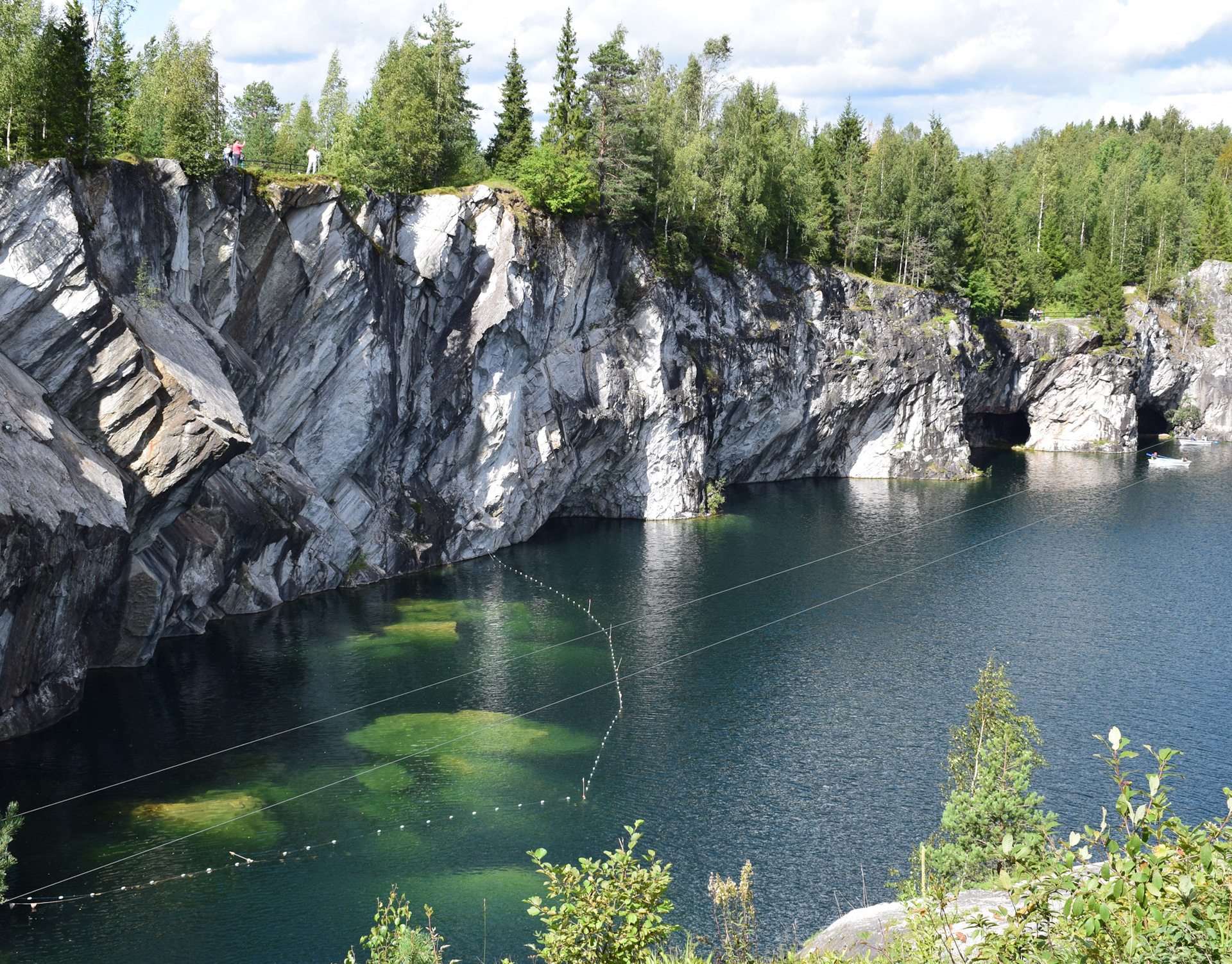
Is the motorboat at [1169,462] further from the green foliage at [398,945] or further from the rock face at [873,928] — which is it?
the green foliage at [398,945]

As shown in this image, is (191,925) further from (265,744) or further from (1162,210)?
(1162,210)

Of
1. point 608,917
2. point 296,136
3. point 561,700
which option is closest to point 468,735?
point 561,700

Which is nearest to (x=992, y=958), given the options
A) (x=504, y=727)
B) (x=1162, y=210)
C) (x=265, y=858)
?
(x=265, y=858)

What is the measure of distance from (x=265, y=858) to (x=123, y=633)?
745 inches

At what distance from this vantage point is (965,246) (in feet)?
355

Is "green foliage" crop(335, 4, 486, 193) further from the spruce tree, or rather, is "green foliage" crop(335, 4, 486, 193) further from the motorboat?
the motorboat

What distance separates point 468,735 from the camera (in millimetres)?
40219

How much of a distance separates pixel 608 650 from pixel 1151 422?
110 meters

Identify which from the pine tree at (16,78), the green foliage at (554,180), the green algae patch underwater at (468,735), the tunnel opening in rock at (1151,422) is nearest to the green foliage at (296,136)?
the green foliage at (554,180)

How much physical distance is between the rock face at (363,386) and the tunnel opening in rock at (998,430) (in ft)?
38.9

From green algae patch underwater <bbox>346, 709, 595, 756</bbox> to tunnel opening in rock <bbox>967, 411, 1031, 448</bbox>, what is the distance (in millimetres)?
96195

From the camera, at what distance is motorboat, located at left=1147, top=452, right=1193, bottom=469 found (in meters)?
105

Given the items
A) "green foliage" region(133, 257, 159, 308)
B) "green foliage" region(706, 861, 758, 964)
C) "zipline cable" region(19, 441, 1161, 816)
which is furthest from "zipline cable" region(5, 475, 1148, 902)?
"green foliage" region(133, 257, 159, 308)

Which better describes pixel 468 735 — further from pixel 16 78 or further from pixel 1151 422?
pixel 1151 422
